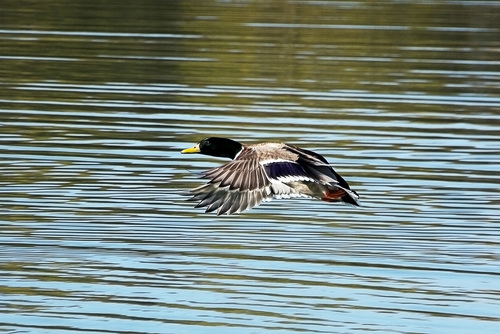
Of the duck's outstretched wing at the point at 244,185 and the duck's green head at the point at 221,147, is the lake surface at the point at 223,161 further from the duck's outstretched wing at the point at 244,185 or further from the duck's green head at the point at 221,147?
the duck's green head at the point at 221,147

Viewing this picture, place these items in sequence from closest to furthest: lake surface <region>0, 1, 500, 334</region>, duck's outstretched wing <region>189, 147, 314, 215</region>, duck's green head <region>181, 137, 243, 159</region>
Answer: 1. lake surface <region>0, 1, 500, 334</region>
2. duck's outstretched wing <region>189, 147, 314, 215</region>
3. duck's green head <region>181, 137, 243, 159</region>

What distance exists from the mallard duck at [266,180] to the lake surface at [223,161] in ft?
1.81

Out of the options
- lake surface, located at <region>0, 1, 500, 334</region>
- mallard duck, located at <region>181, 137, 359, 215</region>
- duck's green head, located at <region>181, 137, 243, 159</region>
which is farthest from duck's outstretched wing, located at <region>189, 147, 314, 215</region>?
duck's green head, located at <region>181, 137, 243, 159</region>

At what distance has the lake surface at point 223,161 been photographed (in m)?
10.6

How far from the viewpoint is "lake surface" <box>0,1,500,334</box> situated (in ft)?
34.7

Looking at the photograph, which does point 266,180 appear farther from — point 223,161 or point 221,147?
point 223,161

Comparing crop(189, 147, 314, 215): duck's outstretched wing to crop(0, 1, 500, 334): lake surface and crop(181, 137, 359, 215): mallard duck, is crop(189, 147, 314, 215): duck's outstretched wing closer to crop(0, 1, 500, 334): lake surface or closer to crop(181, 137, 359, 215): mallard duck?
crop(181, 137, 359, 215): mallard duck

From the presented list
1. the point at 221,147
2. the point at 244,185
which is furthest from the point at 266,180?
the point at 221,147

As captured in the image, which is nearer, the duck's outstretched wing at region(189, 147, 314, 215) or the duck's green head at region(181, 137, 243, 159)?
the duck's outstretched wing at region(189, 147, 314, 215)

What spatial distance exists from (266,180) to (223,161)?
700 centimetres

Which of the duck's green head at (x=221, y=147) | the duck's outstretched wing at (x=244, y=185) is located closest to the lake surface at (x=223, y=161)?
the duck's outstretched wing at (x=244, y=185)

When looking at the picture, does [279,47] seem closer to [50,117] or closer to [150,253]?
[50,117]

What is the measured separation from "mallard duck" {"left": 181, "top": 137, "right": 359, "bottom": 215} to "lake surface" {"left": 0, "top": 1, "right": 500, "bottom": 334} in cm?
55

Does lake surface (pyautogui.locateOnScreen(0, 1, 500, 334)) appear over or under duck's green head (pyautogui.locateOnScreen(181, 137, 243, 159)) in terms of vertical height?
under
